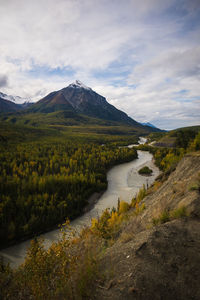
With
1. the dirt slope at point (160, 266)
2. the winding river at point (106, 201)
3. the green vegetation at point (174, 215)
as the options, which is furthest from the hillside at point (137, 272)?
the winding river at point (106, 201)

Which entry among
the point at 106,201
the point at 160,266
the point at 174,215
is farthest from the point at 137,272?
the point at 106,201

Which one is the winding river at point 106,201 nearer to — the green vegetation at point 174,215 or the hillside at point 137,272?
the hillside at point 137,272

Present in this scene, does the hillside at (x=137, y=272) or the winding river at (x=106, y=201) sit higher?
the hillside at (x=137, y=272)

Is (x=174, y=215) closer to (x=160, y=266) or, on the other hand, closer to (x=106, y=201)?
(x=160, y=266)

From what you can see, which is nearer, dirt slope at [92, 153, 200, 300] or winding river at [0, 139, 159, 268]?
dirt slope at [92, 153, 200, 300]

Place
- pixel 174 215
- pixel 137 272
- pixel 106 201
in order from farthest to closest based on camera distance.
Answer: pixel 106 201 → pixel 174 215 → pixel 137 272

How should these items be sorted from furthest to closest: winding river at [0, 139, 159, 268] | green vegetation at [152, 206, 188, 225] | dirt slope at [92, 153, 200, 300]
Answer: winding river at [0, 139, 159, 268] → green vegetation at [152, 206, 188, 225] → dirt slope at [92, 153, 200, 300]

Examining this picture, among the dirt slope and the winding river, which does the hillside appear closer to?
the dirt slope

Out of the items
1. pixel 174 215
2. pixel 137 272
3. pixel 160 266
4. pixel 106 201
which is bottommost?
pixel 106 201

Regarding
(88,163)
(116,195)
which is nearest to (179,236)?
(116,195)

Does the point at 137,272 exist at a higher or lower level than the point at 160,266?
lower

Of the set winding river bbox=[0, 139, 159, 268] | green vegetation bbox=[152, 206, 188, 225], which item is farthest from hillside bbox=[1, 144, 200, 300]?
winding river bbox=[0, 139, 159, 268]

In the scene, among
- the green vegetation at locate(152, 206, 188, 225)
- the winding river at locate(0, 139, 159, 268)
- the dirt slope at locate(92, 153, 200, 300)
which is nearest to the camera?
the dirt slope at locate(92, 153, 200, 300)

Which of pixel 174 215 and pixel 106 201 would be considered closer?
pixel 174 215
